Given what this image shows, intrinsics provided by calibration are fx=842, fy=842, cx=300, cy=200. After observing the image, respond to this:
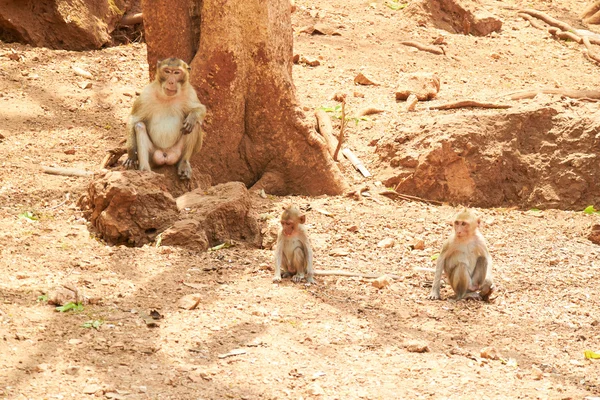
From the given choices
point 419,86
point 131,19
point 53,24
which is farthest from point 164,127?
point 131,19

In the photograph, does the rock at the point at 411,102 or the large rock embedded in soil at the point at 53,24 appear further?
the large rock embedded in soil at the point at 53,24

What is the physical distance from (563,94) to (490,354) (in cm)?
782

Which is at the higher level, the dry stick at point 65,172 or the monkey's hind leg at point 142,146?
the monkey's hind leg at point 142,146

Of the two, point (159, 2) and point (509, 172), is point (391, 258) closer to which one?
point (509, 172)

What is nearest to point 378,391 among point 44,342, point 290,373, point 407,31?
point 290,373

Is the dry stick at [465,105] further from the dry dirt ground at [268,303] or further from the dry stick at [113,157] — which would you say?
the dry stick at [113,157]

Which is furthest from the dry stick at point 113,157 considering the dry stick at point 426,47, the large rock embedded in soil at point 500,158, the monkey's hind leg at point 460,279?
the dry stick at point 426,47

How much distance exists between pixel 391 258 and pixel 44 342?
4.04m

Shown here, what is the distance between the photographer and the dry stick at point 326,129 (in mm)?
11521

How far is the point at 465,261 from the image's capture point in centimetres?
798

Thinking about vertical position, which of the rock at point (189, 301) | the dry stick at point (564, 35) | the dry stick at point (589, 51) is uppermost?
the dry stick at point (564, 35)

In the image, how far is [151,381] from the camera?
5488mm

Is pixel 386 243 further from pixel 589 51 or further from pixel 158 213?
pixel 589 51

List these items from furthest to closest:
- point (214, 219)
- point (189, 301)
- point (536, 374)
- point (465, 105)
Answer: point (465, 105), point (214, 219), point (189, 301), point (536, 374)
